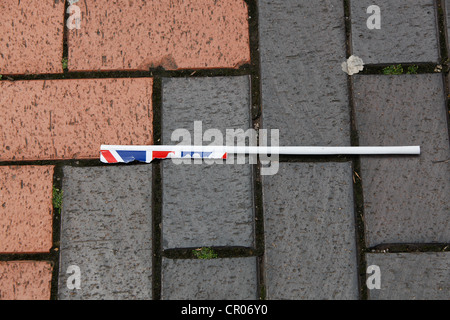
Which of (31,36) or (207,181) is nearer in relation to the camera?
(207,181)

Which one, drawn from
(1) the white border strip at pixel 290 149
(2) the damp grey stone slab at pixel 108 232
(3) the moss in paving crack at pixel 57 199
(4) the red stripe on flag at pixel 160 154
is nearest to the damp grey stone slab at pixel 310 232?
(1) the white border strip at pixel 290 149

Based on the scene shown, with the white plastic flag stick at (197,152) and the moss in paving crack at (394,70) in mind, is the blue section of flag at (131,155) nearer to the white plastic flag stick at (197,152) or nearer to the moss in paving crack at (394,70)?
the white plastic flag stick at (197,152)

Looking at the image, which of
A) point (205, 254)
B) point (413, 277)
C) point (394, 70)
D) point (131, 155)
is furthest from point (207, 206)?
point (394, 70)

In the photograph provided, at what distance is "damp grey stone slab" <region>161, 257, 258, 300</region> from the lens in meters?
1.65

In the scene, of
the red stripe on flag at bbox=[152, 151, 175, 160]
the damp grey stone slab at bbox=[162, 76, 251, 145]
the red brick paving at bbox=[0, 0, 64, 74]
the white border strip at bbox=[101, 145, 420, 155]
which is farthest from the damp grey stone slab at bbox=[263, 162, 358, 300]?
the red brick paving at bbox=[0, 0, 64, 74]

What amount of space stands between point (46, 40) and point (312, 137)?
54.7 inches

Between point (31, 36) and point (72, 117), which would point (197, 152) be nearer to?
point (72, 117)

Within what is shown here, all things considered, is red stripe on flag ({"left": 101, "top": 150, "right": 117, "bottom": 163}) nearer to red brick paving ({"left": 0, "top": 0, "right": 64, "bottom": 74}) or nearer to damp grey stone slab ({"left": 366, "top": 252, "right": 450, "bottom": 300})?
red brick paving ({"left": 0, "top": 0, "right": 64, "bottom": 74})

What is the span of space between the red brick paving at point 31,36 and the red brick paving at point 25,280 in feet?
3.06

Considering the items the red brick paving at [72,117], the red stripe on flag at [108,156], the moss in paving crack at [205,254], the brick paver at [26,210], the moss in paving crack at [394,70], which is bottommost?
the moss in paving crack at [205,254]

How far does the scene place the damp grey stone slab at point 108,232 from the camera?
167cm

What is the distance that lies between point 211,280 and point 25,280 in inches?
33.9

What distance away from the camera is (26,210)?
1709mm
